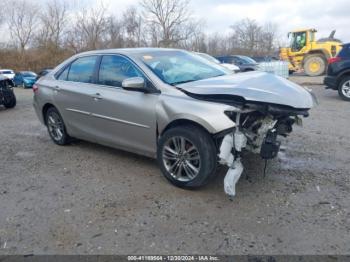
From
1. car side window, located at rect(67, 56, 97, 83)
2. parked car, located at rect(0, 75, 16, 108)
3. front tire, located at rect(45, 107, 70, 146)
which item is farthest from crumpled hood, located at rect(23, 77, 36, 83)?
car side window, located at rect(67, 56, 97, 83)

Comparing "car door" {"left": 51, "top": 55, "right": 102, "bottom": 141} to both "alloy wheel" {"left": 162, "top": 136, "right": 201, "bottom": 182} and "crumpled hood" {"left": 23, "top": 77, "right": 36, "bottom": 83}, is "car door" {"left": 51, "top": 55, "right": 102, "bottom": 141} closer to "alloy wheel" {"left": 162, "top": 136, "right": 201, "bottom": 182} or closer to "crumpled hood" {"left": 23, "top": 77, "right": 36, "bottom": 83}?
"alloy wheel" {"left": 162, "top": 136, "right": 201, "bottom": 182}

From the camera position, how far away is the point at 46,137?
679 cm

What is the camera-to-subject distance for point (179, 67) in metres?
4.59

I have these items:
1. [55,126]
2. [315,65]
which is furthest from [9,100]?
[315,65]

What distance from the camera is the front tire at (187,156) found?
371 cm

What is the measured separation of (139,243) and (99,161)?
7.73ft

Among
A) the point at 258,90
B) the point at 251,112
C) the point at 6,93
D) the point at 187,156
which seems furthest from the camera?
the point at 6,93

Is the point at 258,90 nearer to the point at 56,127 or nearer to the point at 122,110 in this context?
the point at 122,110

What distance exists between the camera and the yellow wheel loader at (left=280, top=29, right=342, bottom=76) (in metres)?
21.4

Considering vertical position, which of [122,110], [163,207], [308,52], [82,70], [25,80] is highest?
[308,52]

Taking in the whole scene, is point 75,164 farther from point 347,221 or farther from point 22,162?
point 347,221

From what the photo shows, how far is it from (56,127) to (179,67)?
2639mm

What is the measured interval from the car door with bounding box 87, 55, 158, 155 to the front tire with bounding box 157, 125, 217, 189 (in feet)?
0.94

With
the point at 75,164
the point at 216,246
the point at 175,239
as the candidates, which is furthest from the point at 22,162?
the point at 216,246
